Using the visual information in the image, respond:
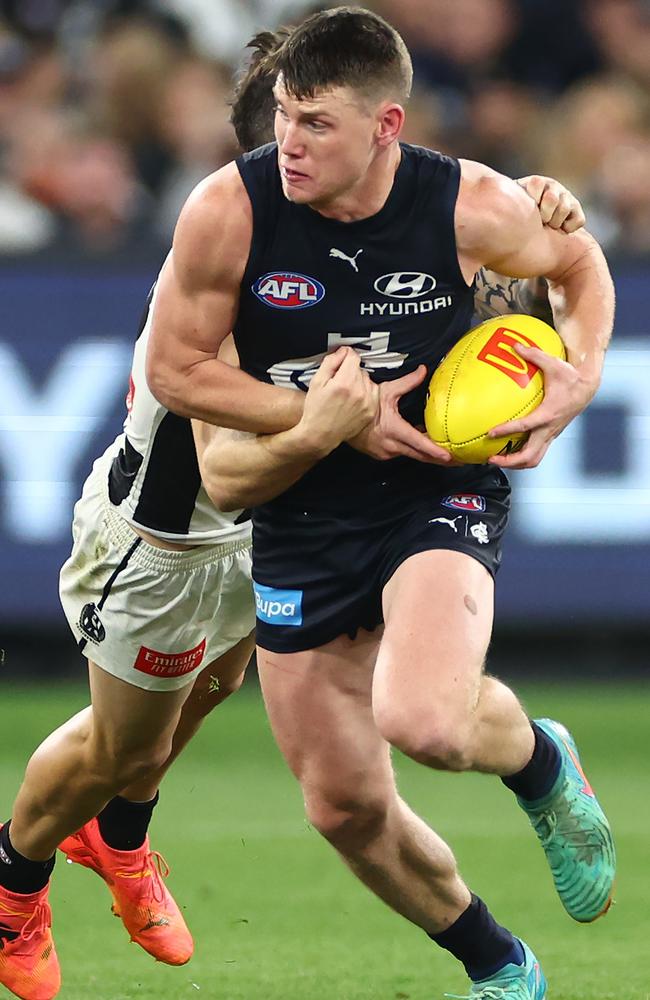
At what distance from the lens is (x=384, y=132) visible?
475 cm

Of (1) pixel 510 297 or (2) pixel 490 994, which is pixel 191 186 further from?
(2) pixel 490 994

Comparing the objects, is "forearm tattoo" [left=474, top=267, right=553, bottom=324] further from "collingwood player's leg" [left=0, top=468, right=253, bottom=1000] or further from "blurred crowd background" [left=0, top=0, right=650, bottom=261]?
"blurred crowd background" [left=0, top=0, right=650, bottom=261]

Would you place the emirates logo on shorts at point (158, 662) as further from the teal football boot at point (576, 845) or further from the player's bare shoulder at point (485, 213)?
the player's bare shoulder at point (485, 213)

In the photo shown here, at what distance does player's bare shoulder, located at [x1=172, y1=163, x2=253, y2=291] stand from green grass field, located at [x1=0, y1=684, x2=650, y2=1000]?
212cm

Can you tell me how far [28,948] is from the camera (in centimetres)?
562

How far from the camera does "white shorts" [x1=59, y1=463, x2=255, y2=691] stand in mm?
5586

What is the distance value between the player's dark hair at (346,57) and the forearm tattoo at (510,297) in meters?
0.76

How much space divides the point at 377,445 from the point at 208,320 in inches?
21.4

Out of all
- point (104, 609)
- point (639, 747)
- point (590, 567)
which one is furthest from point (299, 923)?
point (590, 567)

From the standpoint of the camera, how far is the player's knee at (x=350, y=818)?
→ 498 cm

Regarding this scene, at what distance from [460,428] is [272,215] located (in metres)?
0.73

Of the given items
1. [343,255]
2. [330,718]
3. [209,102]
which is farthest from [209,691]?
[209,102]

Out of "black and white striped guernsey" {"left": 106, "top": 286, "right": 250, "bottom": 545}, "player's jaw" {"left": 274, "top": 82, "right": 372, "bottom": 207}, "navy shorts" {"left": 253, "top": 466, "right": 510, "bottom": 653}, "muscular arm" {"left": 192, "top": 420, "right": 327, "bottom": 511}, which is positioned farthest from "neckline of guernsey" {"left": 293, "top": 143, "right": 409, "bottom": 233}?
"black and white striped guernsey" {"left": 106, "top": 286, "right": 250, "bottom": 545}

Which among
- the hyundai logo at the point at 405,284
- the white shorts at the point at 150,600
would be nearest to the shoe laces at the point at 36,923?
the white shorts at the point at 150,600
